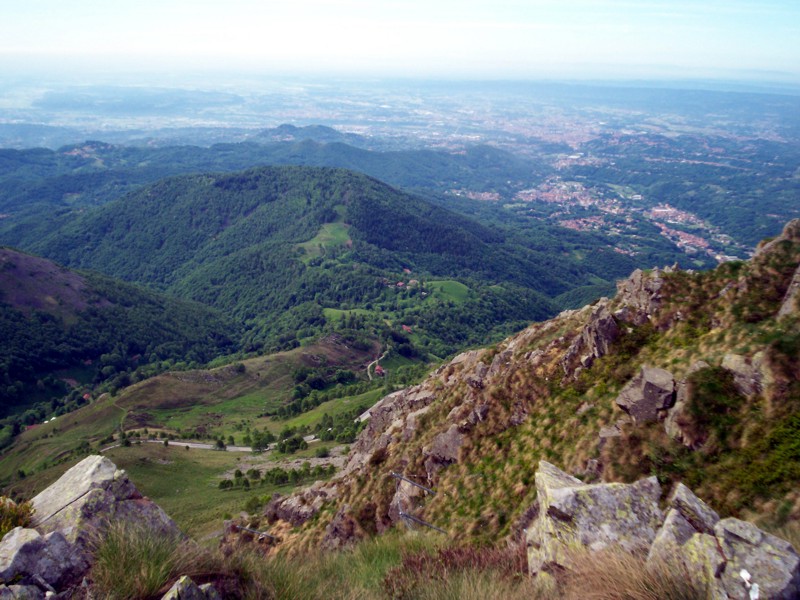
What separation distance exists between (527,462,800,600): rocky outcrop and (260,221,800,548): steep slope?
4269 mm

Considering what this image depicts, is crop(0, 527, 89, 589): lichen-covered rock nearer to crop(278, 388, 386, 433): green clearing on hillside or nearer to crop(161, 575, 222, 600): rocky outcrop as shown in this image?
crop(161, 575, 222, 600): rocky outcrop

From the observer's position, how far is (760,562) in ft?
23.0

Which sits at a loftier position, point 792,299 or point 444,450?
point 792,299

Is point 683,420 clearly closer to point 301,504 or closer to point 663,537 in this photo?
point 663,537

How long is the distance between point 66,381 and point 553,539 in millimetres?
152447

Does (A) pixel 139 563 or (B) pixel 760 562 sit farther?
(A) pixel 139 563

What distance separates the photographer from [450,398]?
1147 inches

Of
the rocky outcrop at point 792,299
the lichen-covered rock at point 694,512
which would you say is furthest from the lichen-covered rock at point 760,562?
the rocky outcrop at point 792,299

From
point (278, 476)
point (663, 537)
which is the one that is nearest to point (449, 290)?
point (278, 476)

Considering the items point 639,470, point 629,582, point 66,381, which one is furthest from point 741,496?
point 66,381

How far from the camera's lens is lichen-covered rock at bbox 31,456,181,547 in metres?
10.5

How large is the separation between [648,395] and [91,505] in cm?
1796

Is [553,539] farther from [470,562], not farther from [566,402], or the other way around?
[566,402]

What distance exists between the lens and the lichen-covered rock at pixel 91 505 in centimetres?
1051
